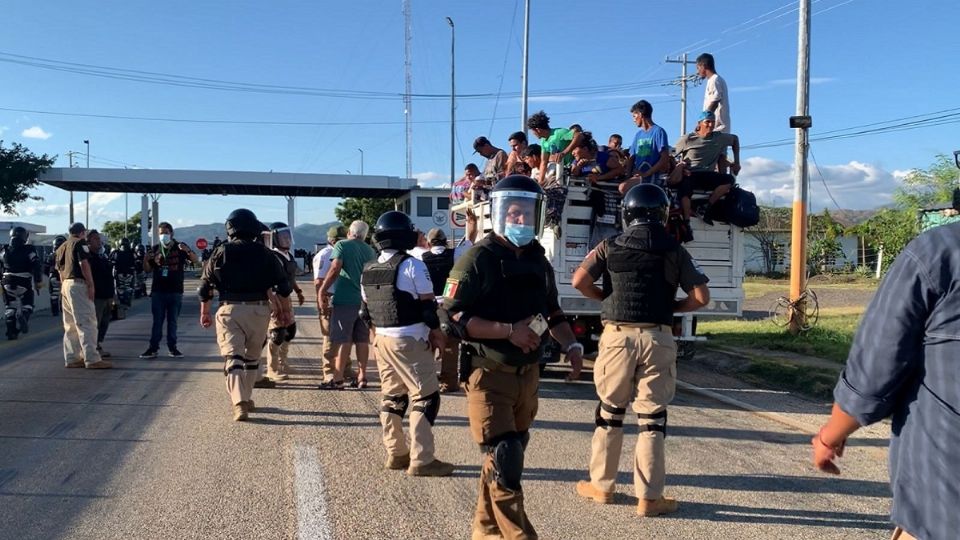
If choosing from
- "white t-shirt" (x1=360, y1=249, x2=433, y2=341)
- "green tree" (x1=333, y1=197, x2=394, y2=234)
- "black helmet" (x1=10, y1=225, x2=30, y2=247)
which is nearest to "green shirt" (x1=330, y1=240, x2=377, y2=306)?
"white t-shirt" (x1=360, y1=249, x2=433, y2=341)

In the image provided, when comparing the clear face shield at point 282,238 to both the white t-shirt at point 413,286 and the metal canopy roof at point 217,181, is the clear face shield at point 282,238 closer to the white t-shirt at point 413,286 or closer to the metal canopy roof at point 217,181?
the white t-shirt at point 413,286

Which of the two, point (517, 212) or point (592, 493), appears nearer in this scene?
point (517, 212)

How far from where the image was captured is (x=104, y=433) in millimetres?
6504

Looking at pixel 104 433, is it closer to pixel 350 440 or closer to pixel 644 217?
pixel 350 440

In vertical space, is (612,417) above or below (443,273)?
below

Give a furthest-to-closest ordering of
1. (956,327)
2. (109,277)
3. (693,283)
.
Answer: (109,277) → (693,283) → (956,327)

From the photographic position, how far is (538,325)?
4.07 metres

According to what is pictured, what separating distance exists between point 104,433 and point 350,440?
220 centimetres

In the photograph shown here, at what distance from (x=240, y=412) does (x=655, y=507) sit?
4.11 metres

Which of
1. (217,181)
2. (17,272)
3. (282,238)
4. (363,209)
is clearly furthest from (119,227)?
(282,238)

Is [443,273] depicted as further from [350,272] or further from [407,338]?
[407,338]

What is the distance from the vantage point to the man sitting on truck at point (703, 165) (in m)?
8.73

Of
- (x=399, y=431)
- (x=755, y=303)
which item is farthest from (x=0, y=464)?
(x=755, y=303)

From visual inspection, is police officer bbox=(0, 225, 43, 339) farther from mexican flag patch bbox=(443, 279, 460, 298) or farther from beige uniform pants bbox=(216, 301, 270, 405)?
mexican flag patch bbox=(443, 279, 460, 298)
